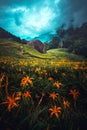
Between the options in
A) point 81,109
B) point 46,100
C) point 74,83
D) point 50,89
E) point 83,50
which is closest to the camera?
point 81,109

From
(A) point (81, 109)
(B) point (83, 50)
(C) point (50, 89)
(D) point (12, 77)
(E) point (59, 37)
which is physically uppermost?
Result: (E) point (59, 37)

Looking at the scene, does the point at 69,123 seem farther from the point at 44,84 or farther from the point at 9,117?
the point at 44,84

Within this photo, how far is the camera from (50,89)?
1.34 metres

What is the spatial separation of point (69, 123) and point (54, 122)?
10 cm

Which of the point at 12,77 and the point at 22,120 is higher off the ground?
the point at 12,77

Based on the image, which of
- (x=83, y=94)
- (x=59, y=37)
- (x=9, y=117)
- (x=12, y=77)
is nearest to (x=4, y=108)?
(x=9, y=117)

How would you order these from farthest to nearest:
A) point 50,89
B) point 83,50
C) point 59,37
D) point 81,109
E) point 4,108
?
point 59,37 < point 83,50 < point 50,89 < point 81,109 < point 4,108

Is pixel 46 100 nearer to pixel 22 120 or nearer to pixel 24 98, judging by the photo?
pixel 24 98

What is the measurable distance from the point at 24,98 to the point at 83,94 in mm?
713

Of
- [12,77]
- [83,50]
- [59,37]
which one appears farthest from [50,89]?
[59,37]

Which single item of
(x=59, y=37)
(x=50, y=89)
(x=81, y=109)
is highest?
(x=59, y=37)

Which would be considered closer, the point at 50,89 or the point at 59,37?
the point at 50,89

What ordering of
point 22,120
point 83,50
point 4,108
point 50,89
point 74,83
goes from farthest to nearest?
1. point 83,50
2. point 74,83
3. point 50,89
4. point 4,108
5. point 22,120

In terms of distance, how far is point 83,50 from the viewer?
9656 mm
